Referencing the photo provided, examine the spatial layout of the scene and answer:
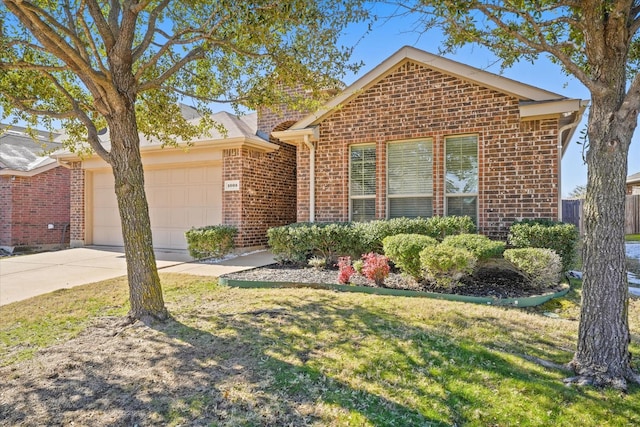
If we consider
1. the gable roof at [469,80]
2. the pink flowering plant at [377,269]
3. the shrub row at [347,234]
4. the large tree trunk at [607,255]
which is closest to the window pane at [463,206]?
the shrub row at [347,234]

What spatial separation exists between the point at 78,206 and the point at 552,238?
1454 centimetres

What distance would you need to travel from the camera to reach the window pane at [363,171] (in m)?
9.39

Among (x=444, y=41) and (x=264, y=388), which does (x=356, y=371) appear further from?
(x=444, y=41)

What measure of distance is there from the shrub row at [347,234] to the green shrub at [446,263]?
1.65 metres

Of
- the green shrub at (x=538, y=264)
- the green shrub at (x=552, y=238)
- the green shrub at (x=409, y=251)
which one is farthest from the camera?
the green shrub at (x=552, y=238)

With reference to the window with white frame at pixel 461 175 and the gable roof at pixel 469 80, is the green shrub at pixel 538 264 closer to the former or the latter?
the window with white frame at pixel 461 175

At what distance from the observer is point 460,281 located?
22.7 ft

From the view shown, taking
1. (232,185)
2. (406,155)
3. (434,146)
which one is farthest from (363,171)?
(232,185)

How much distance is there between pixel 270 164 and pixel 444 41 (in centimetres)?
780

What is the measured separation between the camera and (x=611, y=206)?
3.33 metres

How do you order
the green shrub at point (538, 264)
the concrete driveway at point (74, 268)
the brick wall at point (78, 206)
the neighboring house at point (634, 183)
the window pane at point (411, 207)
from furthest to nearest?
the neighboring house at point (634, 183) → the brick wall at point (78, 206) → the window pane at point (411, 207) → the concrete driveway at point (74, 268) → the green shrub at point (538, 264)

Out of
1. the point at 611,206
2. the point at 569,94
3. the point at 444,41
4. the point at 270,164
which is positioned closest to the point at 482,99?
the point at 569,94

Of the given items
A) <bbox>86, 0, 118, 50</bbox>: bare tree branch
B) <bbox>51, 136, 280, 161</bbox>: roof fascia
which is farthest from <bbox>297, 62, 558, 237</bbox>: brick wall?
<bbox>86, 0, 118, 50</bbox>: bare tree branch

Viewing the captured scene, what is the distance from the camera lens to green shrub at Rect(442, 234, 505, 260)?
20.9ft
